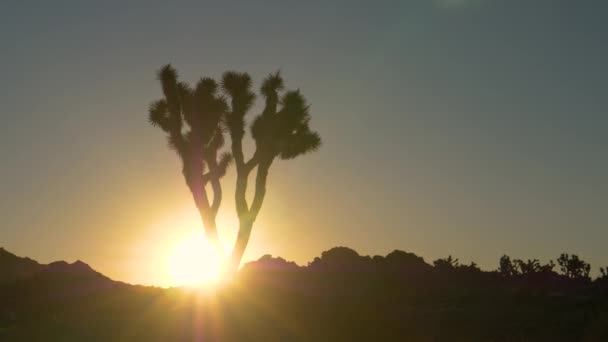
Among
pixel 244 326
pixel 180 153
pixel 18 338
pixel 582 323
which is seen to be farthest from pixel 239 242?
pixel 582 323

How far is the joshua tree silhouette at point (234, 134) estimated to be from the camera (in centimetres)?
2627

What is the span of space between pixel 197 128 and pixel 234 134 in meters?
1.37

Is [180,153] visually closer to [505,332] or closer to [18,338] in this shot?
[18,338]

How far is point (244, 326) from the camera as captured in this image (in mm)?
17672

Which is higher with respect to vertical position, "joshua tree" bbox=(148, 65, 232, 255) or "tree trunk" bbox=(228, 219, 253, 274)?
"joshua tree" bbox=(148, 65, 232, 255)

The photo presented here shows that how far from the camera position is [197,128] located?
1044 inches

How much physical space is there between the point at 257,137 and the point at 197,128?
2.21m

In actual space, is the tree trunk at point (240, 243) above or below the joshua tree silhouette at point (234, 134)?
below

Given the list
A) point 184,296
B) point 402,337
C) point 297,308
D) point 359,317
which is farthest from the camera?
point 184,296

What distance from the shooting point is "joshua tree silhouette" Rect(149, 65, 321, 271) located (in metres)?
26.3

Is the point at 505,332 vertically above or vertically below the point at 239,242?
below

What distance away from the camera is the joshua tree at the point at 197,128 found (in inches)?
1038

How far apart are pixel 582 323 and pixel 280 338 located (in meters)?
7.16

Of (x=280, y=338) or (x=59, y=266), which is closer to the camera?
(x=280, y=338)
